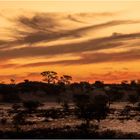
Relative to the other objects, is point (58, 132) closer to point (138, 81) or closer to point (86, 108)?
point (86, 108)

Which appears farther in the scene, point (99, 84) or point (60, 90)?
point (99, 84)

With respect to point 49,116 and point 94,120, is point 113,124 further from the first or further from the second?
point 49,116

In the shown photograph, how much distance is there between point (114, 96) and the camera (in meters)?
105

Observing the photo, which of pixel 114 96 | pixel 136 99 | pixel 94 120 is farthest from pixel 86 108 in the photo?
pixel 114 96

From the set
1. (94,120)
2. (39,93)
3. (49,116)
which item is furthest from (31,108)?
(39,93)

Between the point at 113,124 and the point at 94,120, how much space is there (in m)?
2.28

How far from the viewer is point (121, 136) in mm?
36625

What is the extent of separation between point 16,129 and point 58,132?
3935 mm

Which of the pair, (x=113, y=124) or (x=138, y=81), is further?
(x=138, y=81)

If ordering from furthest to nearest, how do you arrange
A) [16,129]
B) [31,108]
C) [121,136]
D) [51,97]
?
[51,97], [31,108], [16,129], [121,136]

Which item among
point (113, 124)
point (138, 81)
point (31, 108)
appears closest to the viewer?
point (113, 124)

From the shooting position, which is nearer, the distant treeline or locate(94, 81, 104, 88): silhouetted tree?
the distant treeline

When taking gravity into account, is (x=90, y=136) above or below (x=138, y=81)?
below

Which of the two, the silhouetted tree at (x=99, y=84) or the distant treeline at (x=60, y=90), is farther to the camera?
the silhouetted tree at (x=99, y=84)
